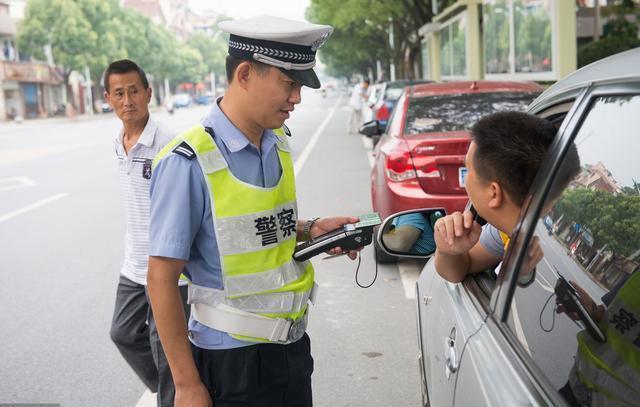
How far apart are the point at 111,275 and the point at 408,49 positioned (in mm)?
37708

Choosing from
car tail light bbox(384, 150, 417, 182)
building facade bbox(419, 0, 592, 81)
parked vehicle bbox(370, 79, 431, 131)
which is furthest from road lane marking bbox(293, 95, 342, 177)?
car tail light bbox(384, 150, 417, 182)

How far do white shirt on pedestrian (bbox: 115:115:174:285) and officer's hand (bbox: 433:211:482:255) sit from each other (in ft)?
5.33

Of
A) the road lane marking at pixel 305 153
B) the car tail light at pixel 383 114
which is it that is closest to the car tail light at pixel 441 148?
the road lane marking at pixel 305 153

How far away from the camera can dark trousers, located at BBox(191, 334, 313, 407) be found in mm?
2232

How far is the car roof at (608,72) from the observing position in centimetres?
165

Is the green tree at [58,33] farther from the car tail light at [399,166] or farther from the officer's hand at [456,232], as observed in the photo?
the officer's hand at [456,232]

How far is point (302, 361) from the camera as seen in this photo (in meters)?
2.38

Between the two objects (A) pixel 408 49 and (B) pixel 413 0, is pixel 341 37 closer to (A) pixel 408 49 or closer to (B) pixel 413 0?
(A) pixel 408 49

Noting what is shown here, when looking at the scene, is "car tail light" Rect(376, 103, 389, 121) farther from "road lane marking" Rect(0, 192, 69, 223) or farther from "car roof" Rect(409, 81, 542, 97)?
"car roof" Rect(409, 81, 542, 97)

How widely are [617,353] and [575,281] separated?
369 millimetres

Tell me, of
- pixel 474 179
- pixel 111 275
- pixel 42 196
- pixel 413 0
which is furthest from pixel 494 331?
pixel 413 0

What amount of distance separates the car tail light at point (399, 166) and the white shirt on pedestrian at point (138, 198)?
3.43m

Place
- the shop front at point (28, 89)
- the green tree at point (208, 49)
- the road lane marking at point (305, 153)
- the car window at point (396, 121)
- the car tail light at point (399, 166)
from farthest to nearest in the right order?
the green tree at point (208, 49), the shop front at point (28, 89), the road lane marking at point (305, 153), the car window at point (396, 121), the car tail light at point (399, 166)

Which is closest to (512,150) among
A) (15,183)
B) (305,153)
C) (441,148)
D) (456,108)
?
(441,148)
